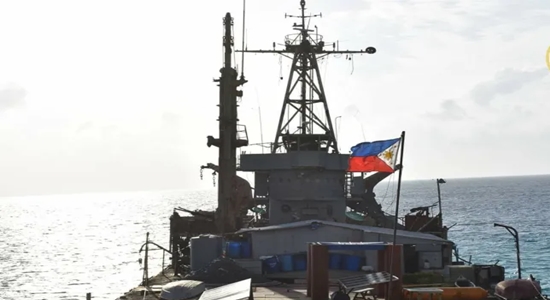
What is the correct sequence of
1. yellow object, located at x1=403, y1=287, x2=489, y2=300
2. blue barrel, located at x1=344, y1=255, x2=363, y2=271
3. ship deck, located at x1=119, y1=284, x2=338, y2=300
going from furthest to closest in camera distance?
1. blue barrel, located at x1=344, y1=255, x2=363, y2=271
2. ship deck, located at x1=119, y1=284, x2=338, y2=300
3. yellow object, located at x1=403, y1=287, x2=489, y2=300

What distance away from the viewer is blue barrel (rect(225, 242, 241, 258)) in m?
31.9

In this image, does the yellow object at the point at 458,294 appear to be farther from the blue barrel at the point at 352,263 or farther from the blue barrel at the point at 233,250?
the blue barrel at the point at 233,250

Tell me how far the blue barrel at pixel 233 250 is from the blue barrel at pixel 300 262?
3302 mm

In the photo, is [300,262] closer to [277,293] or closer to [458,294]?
[277,293]

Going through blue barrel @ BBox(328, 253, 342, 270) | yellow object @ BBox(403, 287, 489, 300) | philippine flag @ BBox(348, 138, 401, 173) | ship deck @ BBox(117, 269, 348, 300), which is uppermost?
philippine flag @ BBox(348, 138, 401, 173)

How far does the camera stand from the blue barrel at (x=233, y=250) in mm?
31906

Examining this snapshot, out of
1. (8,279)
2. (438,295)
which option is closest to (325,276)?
(438,295)

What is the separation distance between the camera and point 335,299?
810 inches

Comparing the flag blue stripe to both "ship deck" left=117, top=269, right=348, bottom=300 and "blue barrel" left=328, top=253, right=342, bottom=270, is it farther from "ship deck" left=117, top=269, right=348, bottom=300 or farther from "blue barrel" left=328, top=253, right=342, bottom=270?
"ship deck" left=117, top=269, right=348, bottom=300

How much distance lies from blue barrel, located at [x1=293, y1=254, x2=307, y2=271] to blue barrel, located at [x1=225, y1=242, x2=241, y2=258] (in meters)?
3.30

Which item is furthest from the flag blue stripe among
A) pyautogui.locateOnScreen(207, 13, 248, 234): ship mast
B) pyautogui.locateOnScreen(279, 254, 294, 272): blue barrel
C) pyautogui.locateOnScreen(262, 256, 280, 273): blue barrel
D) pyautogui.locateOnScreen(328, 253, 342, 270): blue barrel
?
pyautogui.locateOnScreen(207, 13, 248, 234): ship mast

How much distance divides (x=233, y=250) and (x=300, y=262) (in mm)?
3619

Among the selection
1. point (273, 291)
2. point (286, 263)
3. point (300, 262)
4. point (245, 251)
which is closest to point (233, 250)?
point (245, 251)

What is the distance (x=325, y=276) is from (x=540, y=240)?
69641 mm
